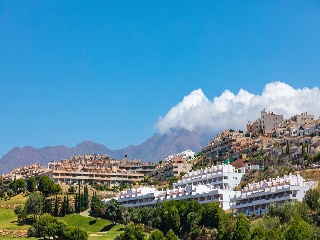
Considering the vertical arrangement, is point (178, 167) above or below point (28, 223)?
above

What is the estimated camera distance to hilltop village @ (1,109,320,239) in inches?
4272

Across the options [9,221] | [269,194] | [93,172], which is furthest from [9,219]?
[269,194]

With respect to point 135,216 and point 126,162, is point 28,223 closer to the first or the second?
point 135,216

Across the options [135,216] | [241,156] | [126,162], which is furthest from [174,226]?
[126,162]

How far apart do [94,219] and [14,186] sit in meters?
40.0

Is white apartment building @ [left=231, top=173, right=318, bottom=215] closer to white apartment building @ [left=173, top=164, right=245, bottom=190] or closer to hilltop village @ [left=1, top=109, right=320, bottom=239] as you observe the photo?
hilltop village @ [left=1, top=109, right=320, bottom=239]

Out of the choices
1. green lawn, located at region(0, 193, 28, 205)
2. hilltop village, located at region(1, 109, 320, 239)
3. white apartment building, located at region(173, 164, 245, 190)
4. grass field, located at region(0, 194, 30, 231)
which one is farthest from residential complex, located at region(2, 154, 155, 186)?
white apartment building, located at region(173, 164, 245, 190)

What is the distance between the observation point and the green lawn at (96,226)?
110 metres

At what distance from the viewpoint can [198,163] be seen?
170 m

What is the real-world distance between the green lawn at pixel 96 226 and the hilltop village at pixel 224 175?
244 centimetres

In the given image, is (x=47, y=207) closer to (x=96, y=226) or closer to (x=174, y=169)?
(x=96, y=226)

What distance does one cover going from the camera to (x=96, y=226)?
11950 centimetres

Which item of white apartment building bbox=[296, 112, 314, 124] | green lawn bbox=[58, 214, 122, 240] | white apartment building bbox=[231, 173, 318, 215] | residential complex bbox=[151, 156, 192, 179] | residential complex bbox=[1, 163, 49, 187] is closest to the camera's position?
white apartment building bbox=[231, 173, 318, 215]

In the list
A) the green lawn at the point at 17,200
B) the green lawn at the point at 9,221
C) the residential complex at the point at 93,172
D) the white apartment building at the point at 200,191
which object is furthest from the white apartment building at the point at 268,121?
the green lawn at the point at 9,221
